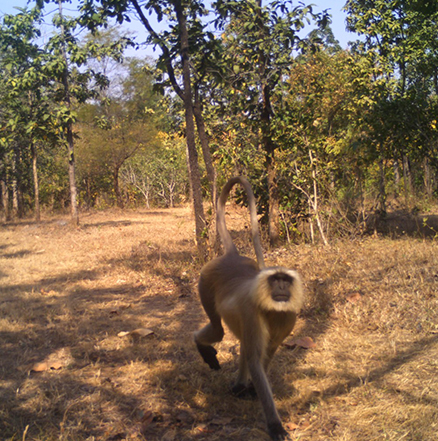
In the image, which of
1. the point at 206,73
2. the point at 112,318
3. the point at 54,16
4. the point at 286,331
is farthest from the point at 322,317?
the point at 54,16

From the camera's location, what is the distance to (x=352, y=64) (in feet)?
37.7

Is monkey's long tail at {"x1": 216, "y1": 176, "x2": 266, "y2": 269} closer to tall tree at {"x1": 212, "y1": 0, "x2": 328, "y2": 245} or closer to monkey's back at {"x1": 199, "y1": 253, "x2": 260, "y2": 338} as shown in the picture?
monkey's back at {"x1": 199, "y1": 253, "x2": 260, "y2": 338}

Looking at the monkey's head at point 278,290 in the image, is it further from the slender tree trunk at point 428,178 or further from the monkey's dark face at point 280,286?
the slender tree trunk at point 428,178

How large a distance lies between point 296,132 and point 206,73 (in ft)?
6.73

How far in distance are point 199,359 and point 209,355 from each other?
1.20 ft

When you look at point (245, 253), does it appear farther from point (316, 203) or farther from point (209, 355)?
point (209, 355)

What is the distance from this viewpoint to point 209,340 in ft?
13.6

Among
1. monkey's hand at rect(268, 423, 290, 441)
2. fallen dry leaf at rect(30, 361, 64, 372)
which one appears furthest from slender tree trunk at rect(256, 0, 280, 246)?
monkey's hand at rect(268, 423, 290, 441)

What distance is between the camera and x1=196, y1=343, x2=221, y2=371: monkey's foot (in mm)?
4254

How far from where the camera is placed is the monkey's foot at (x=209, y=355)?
4.25 m

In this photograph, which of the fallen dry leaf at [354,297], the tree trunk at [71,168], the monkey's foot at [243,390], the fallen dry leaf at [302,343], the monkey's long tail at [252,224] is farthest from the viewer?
the tree trunk at [71,168]

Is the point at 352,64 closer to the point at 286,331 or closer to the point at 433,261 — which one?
the point at 433,261

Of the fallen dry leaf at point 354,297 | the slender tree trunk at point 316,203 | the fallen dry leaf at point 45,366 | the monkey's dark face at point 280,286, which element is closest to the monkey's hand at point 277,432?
the monkey's dark face at point 280,286

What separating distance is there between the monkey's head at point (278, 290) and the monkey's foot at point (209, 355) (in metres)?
1.29
